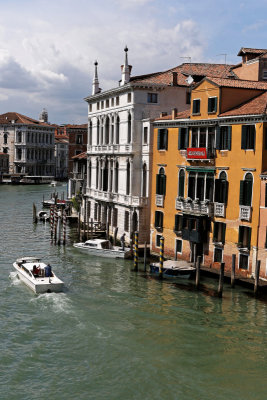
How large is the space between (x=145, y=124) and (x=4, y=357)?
17340mm

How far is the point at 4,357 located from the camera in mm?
15984

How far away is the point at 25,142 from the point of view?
10425 centimetres

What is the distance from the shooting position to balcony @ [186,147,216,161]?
82.0ft

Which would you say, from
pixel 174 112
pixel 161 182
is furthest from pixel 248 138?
pixel 161 182

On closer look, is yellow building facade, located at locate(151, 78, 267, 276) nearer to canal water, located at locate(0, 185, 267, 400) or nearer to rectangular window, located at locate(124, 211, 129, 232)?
canal water, located at locate(0, 185, 267, 400)

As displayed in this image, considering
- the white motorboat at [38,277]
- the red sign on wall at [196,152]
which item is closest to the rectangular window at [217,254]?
the red sign on wall at [196,152]

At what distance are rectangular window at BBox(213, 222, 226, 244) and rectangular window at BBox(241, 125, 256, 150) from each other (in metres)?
3.41

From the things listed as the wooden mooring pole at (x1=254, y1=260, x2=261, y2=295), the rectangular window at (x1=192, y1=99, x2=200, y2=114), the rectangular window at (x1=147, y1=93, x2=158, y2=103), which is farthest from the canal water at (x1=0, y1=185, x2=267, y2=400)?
the rectangular window at (x1=147, y1=93, x2=158, y2=103)

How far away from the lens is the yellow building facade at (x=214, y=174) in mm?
22781

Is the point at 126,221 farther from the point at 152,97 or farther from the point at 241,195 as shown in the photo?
the point at 241,195

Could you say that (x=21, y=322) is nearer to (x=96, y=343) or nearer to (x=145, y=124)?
(x=96, y=343)

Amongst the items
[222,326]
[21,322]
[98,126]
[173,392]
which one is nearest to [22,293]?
[21,322]

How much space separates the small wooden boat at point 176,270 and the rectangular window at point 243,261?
7.44ft

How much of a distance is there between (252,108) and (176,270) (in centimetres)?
730
